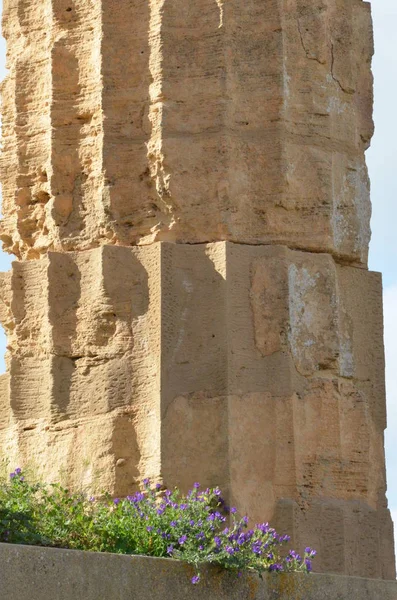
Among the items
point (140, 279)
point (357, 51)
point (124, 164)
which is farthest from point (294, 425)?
point (357, 51)

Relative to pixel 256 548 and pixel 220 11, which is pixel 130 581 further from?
pixel 220 11

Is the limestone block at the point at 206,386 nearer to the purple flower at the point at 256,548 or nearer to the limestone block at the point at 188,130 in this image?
the limestone block at the point at 188,130

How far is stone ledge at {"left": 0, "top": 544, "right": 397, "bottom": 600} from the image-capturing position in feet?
20.7

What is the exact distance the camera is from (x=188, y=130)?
28.4 ft

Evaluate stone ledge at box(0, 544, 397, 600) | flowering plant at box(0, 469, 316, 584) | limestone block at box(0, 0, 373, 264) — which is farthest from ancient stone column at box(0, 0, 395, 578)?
stone ledge at box(0, 544, 397, 600)

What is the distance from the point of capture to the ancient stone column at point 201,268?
8.33 m

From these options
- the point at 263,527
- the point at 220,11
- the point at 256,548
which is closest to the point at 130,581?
the point at 256,548

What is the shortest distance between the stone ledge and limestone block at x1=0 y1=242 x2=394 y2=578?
685 millimetres

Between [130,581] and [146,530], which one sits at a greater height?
[146,530]

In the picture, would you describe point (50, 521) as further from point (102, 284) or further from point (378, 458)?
point (378, 458)

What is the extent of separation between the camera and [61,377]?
28.2 ft

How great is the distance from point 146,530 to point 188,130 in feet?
7.98

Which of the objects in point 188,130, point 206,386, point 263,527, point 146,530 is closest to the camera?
point 146,530

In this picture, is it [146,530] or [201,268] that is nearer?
[146,530]
